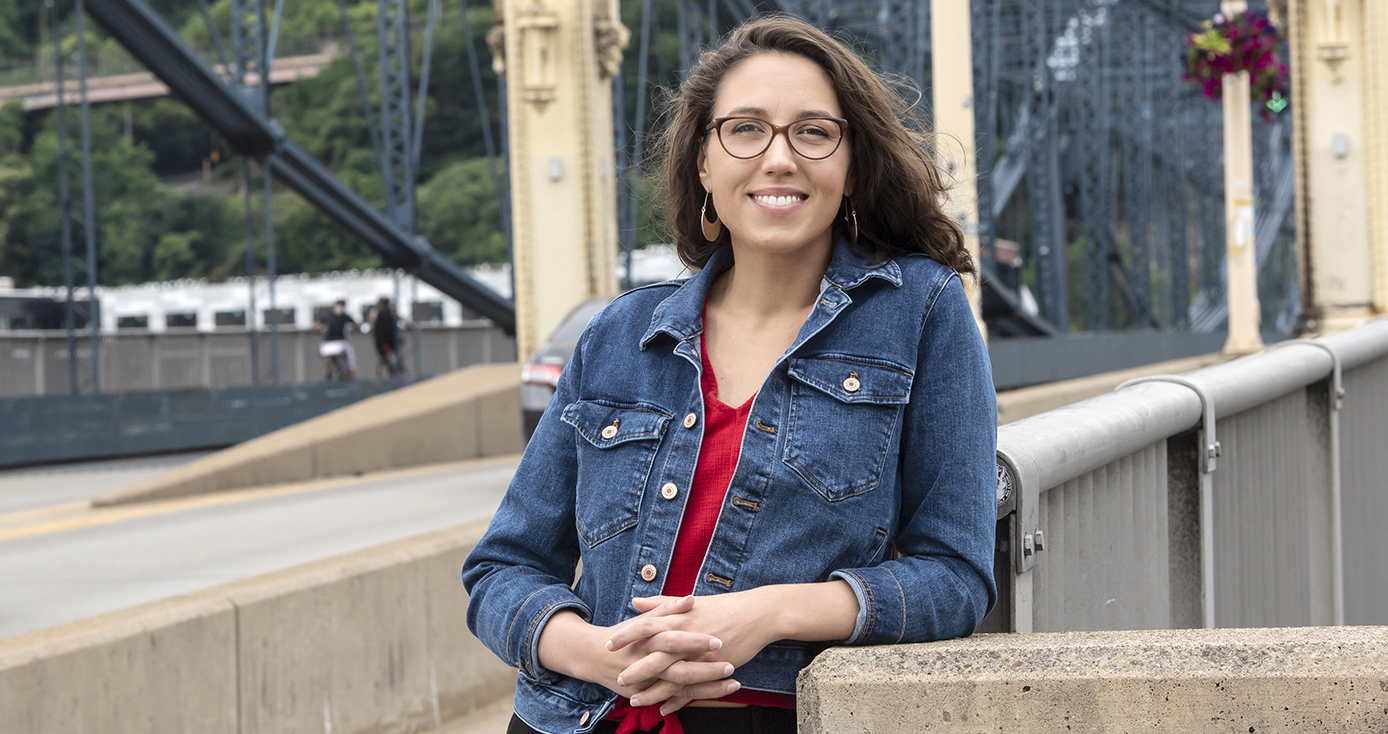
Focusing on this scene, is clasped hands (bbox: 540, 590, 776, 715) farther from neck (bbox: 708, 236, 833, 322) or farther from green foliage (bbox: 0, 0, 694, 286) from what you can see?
green foliage (bbox: 0, 0, 694, 286)

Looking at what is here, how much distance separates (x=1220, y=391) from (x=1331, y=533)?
5.05ft

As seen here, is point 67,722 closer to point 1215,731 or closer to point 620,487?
point 620,487

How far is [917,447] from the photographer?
1.78 meters

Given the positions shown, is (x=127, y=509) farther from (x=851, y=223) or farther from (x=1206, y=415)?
(x=851, y=223)

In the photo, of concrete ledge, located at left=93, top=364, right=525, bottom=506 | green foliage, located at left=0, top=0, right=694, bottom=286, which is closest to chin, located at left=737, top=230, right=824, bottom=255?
concrete ledge, located at left=93, top=364, right=525, bottom=506

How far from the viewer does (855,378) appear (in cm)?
180

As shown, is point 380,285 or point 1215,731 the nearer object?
point 1215,731

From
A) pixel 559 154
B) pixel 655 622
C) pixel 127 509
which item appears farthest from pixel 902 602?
pixel 559 154

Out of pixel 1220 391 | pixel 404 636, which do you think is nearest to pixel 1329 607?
pixel 1220 391

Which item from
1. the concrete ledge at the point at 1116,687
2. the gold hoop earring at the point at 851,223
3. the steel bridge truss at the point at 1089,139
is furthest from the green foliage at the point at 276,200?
the concrete ledge at the point at 1116,687

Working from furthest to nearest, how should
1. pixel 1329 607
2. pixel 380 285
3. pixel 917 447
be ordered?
pixel 380 285, pixel 1329 607, pixel 917 447

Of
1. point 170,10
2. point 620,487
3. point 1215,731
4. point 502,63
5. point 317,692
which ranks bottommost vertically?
point 317,692

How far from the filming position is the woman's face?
6.30 feet

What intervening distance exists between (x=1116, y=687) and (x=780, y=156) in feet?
2.60
